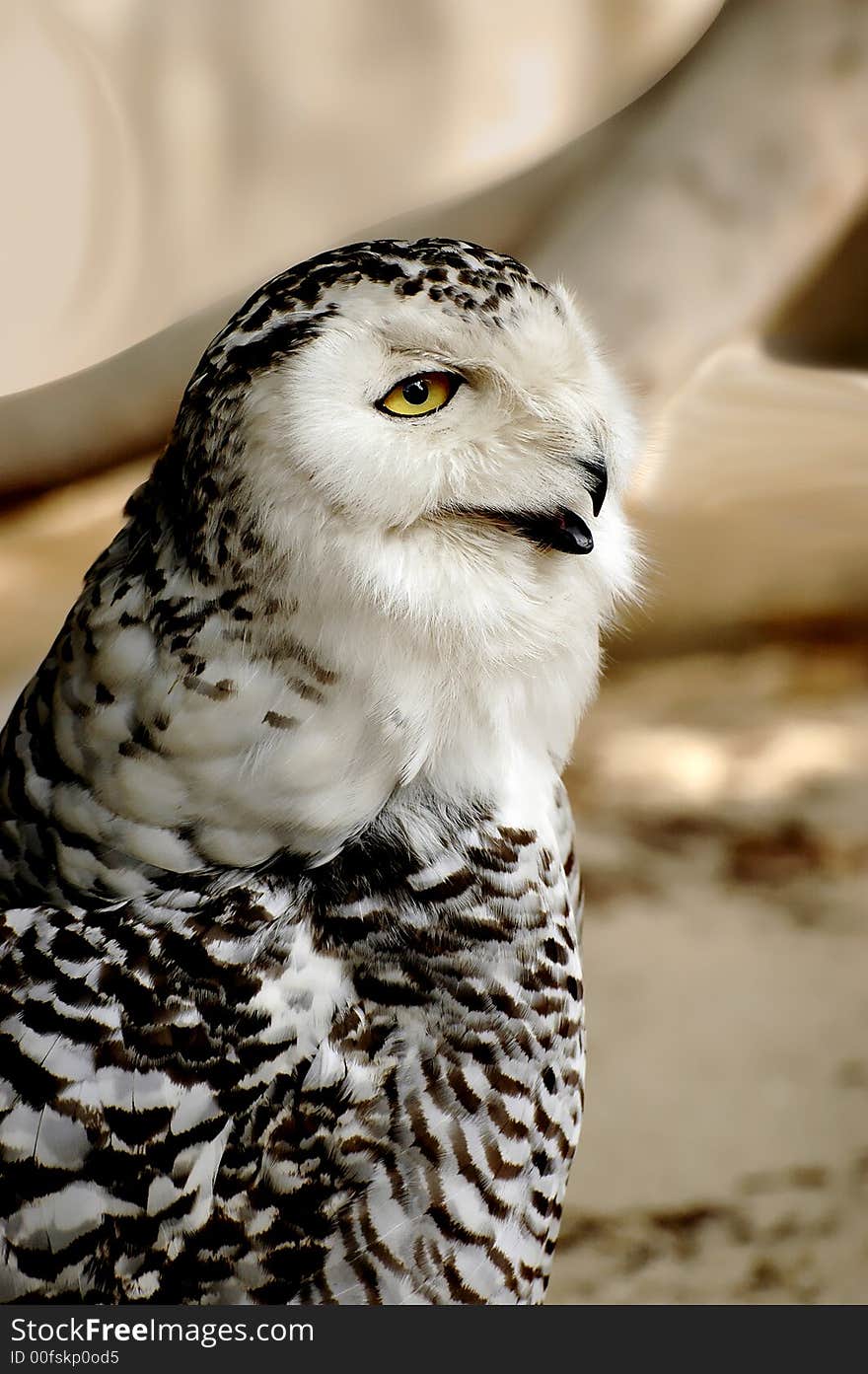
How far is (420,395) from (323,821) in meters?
0.19

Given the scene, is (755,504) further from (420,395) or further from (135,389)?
(420,395)

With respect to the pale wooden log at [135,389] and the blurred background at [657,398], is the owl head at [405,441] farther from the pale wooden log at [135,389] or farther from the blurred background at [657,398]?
the pale wooden log at [135,389]

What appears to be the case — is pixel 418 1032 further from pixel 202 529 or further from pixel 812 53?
pixel 812 53

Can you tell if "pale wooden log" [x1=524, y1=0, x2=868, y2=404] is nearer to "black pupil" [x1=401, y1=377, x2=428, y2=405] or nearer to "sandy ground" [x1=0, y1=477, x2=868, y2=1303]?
"sandy ground" [x1=0, y1=477, x2=868, y2=1303]

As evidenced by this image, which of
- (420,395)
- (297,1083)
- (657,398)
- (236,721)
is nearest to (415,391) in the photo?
(420,395)

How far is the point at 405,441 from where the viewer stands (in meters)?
0.55

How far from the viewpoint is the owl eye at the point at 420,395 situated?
0.56 meters

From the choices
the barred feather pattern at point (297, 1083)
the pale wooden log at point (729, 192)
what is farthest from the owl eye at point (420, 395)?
the pale wooden log at point (729, 192)

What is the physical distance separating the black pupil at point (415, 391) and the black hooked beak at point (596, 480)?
7cm

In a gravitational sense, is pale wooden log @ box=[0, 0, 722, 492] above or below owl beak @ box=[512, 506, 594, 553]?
above

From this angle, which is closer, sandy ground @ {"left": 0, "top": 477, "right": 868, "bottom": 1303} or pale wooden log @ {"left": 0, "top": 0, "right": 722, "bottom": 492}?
sandy ground @ {"left": 0, "top": 477, "right": 868, "bottom": 1303}

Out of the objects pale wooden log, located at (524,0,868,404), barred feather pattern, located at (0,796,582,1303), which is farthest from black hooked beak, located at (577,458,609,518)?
pale wooden log, located at (524,0,868,404)

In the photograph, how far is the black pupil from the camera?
1.83ft

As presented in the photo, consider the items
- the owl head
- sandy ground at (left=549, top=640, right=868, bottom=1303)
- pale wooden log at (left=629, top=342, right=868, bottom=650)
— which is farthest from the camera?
pale wooden log at (left=629, top=342, right=868, bottom=650)
